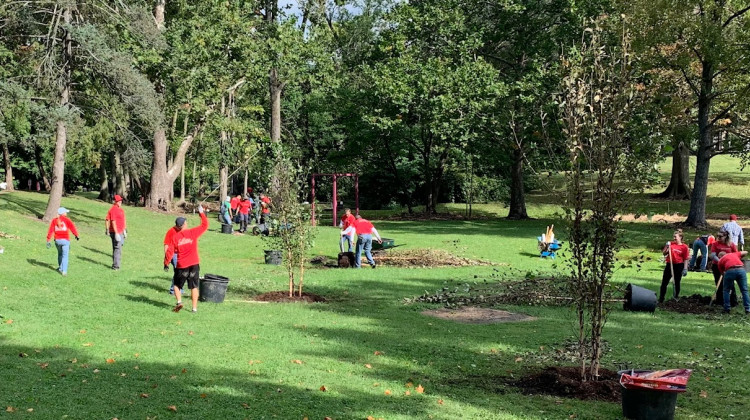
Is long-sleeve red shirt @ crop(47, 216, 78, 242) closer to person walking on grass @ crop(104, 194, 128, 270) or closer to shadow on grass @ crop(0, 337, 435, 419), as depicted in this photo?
person walking on grass @ crop(104, 194, 128, 270)

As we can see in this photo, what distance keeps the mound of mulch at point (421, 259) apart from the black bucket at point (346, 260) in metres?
1.53

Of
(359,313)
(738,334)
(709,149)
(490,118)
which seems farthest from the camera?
(490,118)

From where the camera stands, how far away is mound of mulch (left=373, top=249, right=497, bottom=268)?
24047 millimetres

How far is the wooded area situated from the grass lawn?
766cm

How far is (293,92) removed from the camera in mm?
58188

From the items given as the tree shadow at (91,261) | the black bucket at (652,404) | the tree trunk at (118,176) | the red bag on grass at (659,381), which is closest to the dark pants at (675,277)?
the red bag on grass at (659,381)

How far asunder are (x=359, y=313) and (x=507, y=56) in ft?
118

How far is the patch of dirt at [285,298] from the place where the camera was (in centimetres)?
1634

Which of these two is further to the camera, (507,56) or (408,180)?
(408,180)

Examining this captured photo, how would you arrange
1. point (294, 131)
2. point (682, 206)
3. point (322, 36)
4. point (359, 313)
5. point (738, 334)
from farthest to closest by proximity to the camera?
point (294, 131) < point (322, 36) < point (682, 206) < point (359, 313) < point (738, 334)

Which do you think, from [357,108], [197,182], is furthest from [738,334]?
[197,182]

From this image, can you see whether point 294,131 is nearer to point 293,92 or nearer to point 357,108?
point 293,92

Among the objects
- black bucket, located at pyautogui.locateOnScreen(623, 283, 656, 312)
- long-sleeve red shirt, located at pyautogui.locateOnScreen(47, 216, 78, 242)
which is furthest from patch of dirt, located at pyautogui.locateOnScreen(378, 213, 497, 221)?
black bucket, located at pyautogui.locateOnScreen(623, 283, 656, 312)

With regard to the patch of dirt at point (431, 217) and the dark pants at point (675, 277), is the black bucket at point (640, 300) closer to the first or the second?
the dark pants at point (675, 277)
